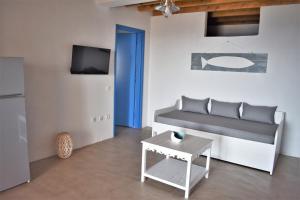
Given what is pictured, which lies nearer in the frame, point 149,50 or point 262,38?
point 262,38

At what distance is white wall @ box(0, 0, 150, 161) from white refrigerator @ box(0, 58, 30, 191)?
0.60 meters

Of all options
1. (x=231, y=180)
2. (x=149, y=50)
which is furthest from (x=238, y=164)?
(x=149, y=50)

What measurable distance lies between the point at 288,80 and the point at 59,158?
4026mm

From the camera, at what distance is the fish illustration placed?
443 centimetres

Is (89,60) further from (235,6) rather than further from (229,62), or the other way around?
(235,6)

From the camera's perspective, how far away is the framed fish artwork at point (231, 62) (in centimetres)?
429

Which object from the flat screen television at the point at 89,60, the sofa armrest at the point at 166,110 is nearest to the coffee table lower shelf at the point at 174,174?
the sofa armrest at the point at 166,110

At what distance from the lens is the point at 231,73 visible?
4.57 meters

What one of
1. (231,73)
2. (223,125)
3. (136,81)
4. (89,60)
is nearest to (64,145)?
(89,60)

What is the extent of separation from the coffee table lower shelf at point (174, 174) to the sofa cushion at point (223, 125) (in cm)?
85

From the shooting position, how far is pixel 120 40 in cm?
553

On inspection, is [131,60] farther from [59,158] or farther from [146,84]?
[59,158]

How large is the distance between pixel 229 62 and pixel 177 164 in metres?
2.38

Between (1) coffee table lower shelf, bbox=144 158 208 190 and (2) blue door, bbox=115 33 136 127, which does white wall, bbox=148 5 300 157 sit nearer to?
(2) blue door, bbox=115 33 136 127
